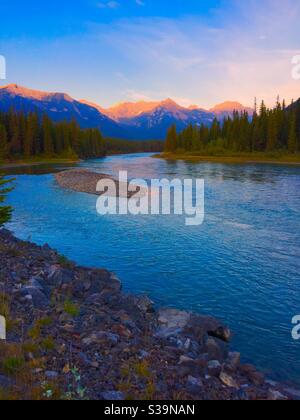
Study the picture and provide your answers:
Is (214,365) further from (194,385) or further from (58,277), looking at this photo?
(58,277)

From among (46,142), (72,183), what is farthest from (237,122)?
(72,183)

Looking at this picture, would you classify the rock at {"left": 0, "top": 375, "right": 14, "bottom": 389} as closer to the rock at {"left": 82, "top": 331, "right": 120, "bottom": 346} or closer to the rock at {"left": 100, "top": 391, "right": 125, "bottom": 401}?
the rock at {"left": 100, "top": 391, "right": 125, "bottom": 401}

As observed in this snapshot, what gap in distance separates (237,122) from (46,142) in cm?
7469

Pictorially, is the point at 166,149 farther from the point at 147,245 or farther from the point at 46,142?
the point at 147,245

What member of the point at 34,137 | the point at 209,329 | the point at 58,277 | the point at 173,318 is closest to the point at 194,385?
the point at 209,329

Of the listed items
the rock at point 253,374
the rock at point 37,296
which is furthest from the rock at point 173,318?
the rock at point 37,296

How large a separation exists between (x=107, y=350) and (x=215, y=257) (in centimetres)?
1079

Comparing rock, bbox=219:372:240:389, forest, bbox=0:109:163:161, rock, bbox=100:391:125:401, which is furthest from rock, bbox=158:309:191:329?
forest, bbox=0:109:163:161

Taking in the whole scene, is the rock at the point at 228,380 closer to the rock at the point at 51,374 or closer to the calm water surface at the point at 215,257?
the calm water surface at the point at 215,257

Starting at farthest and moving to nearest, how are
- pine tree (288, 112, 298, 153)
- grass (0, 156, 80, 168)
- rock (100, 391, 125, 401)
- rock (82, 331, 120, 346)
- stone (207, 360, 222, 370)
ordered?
pine tree (288, 112, 298, 153) → grass (0, 156, 80, 168) → rock (82, 331, 120, 346) → stone (207, 360, 222, 370) → rock (100, 391, 125, 401)

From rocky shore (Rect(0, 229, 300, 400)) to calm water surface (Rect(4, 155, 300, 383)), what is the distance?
1.32 metres

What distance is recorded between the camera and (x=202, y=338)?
9.84 meters

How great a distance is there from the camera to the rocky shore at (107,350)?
6.39 meters

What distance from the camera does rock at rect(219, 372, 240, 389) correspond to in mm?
7304
